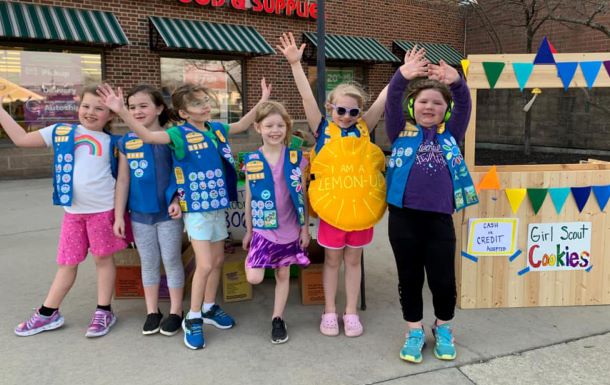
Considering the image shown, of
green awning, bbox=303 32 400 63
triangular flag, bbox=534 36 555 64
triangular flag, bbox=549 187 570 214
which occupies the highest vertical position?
green awning, bbox=303 32 400 63

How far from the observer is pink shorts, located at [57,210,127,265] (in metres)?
3.31

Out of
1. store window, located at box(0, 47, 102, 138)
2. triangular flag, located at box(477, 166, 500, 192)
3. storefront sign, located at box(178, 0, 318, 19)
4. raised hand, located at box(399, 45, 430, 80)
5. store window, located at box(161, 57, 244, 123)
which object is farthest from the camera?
store window, located at box(161, 57, 244, 123)

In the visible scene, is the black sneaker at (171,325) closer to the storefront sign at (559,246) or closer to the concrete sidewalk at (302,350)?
the concrete sidewalk at (302,350)

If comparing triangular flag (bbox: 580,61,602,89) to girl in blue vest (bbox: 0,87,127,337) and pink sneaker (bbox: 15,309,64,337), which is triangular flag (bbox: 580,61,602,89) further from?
pink sneaker (bbox: 15,309,64,337)

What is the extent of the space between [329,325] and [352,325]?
0.15 metres

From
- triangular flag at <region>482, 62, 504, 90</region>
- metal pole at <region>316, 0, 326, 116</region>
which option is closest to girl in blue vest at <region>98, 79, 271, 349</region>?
metal pole at <region>316, 0, 326, 116</region>

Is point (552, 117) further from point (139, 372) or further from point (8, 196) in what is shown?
point (139, 372)

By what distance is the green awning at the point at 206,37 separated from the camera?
10882mm

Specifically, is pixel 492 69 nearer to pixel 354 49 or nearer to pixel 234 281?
pixel 234 281

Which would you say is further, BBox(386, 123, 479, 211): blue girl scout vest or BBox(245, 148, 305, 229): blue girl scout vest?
BBox(245, 148, 305, 229): blue girl scout vest

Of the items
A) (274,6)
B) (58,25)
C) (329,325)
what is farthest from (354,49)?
(329,325)

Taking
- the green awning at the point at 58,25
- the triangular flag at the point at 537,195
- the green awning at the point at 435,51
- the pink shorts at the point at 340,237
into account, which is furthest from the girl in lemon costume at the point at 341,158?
the green awning at the point at 435,51

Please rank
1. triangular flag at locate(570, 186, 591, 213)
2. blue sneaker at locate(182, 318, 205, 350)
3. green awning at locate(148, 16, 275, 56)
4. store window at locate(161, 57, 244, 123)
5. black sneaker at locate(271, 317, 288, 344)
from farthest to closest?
A: store window at locate(161, 57, 244, 123), green awning at locate(148, 16, 275, 56), triangular flag at locate(570, 186, 591, 213), black sneaker at locate(271, 317, 288, 344), blue sneaker at locate(182, 318, 205, 350)

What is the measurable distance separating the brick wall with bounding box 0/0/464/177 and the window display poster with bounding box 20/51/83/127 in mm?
678
